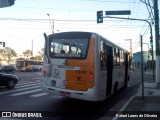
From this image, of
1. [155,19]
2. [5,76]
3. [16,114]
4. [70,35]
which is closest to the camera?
[16,114]

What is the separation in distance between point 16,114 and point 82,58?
3.26 m

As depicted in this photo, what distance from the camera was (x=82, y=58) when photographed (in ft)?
36.0

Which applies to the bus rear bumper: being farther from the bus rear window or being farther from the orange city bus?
the bus rear window

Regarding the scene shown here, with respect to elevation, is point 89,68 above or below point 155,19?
below

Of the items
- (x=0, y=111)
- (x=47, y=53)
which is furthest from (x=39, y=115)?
(x=47, y=53)

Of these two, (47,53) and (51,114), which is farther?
(47,53)

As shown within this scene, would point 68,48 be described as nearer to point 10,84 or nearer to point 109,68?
point 109,68

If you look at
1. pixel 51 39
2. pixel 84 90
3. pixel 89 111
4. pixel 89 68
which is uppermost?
pixel 51 39

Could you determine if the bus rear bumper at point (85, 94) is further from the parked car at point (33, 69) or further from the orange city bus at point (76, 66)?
the parked car at point (33, 69)

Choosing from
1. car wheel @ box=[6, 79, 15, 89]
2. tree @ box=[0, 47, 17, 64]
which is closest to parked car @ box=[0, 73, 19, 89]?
car wheel @ box=[6, 79, 15, 89]

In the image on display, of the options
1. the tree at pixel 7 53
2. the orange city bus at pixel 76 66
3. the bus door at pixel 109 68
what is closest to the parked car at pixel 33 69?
the bus door at pixel 109 68

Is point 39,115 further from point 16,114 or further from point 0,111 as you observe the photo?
point 0,111

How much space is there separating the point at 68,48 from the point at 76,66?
0.92 metres

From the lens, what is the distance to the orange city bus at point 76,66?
35.2ft
